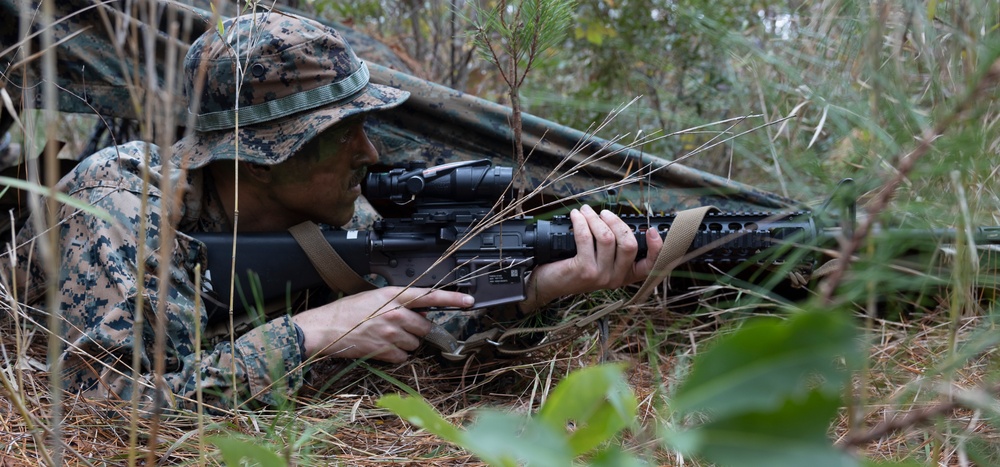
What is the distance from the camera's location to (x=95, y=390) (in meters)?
2.18

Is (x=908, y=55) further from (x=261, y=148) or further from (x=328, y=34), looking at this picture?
(x=261, y=148)

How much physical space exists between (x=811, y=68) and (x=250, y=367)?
7.71 feet

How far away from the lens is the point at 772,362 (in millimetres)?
578

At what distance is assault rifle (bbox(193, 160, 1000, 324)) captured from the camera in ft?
8.18

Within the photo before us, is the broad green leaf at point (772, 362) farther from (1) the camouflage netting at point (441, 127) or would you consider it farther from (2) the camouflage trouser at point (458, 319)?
(1) the camouflage netting at point (441, 127)

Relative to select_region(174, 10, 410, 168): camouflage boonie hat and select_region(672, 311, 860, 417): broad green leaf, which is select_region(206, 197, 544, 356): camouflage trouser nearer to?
select_region(174, 10, 410, 168): camouflage boonie hat

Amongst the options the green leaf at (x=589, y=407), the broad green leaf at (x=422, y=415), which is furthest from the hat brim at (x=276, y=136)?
the green leaf at (x=589, y=407)

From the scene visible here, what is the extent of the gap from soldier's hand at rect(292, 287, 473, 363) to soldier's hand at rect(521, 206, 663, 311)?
0.30 m

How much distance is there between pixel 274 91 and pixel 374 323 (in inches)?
32.8

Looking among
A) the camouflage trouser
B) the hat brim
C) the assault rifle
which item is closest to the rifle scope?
the assault rifle

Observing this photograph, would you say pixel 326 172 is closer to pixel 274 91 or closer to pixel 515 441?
pixel 274 91

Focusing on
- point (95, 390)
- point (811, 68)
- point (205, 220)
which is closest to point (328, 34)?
point (205, 220)

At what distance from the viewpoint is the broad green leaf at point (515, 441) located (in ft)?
1.91

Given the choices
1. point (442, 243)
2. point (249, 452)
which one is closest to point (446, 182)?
point (442, 243)
